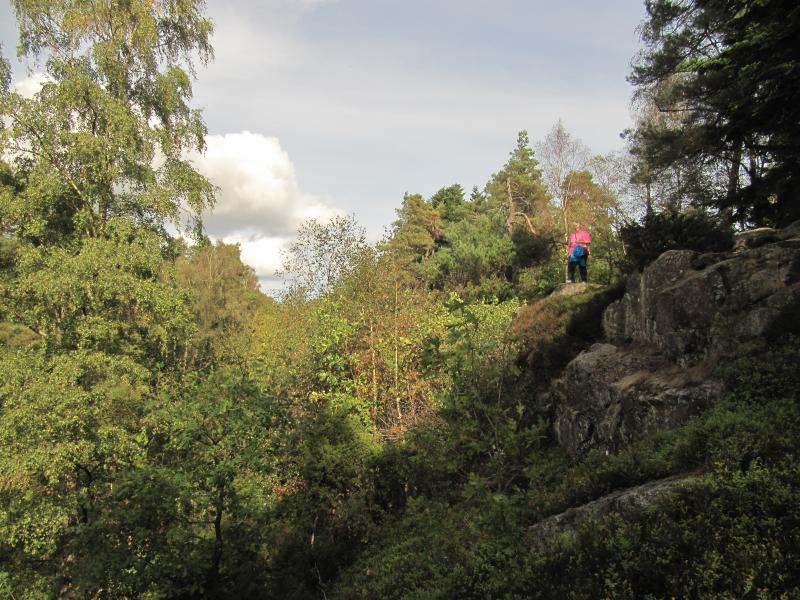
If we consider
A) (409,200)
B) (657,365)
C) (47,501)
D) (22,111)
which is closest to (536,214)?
(409,200)

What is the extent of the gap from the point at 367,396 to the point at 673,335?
30.7 feet

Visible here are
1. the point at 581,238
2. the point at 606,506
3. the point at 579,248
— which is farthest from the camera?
the point at 579,248

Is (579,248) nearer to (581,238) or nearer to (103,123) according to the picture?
(581,238)

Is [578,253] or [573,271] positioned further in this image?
[573,271]

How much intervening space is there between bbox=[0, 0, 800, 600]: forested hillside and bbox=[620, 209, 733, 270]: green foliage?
67mm

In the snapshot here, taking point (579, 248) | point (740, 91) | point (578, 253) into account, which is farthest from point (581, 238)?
point (740, 91)

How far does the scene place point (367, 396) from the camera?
15305 millimetres

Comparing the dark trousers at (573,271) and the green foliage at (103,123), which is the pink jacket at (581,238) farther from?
the green foliage at (103,123)

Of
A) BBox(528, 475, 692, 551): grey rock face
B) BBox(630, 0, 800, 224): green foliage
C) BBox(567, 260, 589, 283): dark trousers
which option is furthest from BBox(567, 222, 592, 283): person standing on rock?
BBox(528, 475, 692, 551): grey rock face

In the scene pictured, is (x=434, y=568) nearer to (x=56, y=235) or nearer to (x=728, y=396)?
(x=728, y=396)

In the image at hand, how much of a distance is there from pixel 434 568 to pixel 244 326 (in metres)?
30.8

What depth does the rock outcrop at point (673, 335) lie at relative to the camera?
732 centimetres

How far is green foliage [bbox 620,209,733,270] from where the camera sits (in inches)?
414

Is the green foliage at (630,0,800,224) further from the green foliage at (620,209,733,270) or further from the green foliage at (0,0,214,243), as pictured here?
the green foliage at (0,0,214,243)
